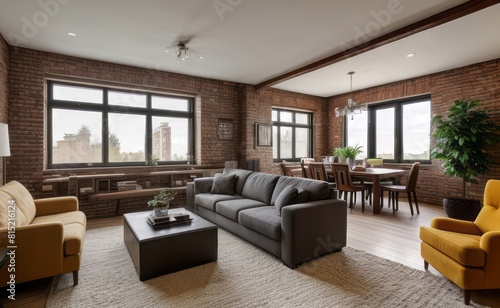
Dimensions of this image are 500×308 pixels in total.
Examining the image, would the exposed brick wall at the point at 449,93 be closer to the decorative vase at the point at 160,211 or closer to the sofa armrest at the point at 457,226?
the sofa armrest at the point at 457,226

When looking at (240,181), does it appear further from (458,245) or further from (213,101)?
(458,245)

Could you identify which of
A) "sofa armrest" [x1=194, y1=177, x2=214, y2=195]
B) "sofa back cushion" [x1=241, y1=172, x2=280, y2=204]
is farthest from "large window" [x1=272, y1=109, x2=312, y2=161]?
"sofa back cushion" [x1=241, y1=172, x2=280, y2=204]

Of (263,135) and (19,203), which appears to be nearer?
(19,203)

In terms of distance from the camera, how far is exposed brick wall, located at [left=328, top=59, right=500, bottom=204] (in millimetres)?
4734

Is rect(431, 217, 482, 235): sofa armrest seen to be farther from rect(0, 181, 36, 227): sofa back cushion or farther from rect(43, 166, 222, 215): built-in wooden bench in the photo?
rect(43, 166, 222, 215): built-in wooden bench

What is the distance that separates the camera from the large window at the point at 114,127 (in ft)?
15.4

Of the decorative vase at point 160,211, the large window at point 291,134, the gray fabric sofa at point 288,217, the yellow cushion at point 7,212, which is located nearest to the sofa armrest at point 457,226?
the gray fabric sofa at point 288,217

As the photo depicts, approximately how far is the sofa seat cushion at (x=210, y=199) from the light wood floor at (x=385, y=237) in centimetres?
138

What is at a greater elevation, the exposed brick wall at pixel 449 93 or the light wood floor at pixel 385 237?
the exposed brick wall at pixel 449 93

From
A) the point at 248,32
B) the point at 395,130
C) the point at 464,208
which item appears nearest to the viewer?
the point at 248,32

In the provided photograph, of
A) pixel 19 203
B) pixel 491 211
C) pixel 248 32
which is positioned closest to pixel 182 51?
pixel 248 32

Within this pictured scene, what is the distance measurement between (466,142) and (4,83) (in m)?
7.88

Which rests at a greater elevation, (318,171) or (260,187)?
(318,171)

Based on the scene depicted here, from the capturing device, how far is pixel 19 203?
101 inches
